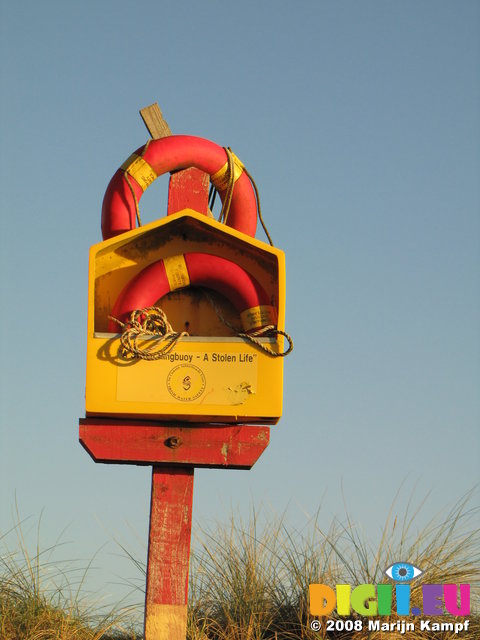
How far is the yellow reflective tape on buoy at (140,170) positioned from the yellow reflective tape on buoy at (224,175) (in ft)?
1.06

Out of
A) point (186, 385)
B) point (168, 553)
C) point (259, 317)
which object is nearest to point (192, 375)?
point (186, 385)

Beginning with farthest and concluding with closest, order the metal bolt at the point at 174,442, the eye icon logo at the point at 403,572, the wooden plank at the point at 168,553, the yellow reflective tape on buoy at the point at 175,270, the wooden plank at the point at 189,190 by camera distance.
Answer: the wooden plank at the point at 189,190, the eye icon logo at the point at 403,572, the yellow reflective tape on buoy at the point at 175,270, the metal bolt at the point at 174,442, the wooden plank at the point at 168,553

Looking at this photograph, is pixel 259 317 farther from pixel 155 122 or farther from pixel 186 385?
pixel 155 122

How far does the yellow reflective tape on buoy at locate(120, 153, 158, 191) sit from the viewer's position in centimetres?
504

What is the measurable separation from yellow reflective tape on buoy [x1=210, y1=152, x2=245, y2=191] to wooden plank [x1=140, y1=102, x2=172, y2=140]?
0.35 metres

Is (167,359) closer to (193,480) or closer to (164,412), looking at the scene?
(164,412)

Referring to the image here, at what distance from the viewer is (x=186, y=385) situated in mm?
4539

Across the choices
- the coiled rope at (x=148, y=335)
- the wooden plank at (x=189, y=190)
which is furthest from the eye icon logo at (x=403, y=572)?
the wooden plank at (x=189, y=190)

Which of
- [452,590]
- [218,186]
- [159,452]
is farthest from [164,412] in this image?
[452,590]

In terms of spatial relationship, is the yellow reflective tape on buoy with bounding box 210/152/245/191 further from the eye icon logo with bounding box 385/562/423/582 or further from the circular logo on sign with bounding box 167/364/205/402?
the eye icon logo with bounding box 385/562/423/582

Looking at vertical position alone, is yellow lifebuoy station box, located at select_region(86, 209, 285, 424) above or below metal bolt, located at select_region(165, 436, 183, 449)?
above

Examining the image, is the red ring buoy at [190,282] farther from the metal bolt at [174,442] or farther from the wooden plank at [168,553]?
the wooden plank at [168,553]

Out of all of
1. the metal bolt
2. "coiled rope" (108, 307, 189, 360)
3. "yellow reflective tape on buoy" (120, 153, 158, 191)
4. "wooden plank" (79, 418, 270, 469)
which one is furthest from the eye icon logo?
"yellow reflective tape on buoy" (120, 153, 158, 191)

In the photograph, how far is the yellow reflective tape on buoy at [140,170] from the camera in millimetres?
5039
